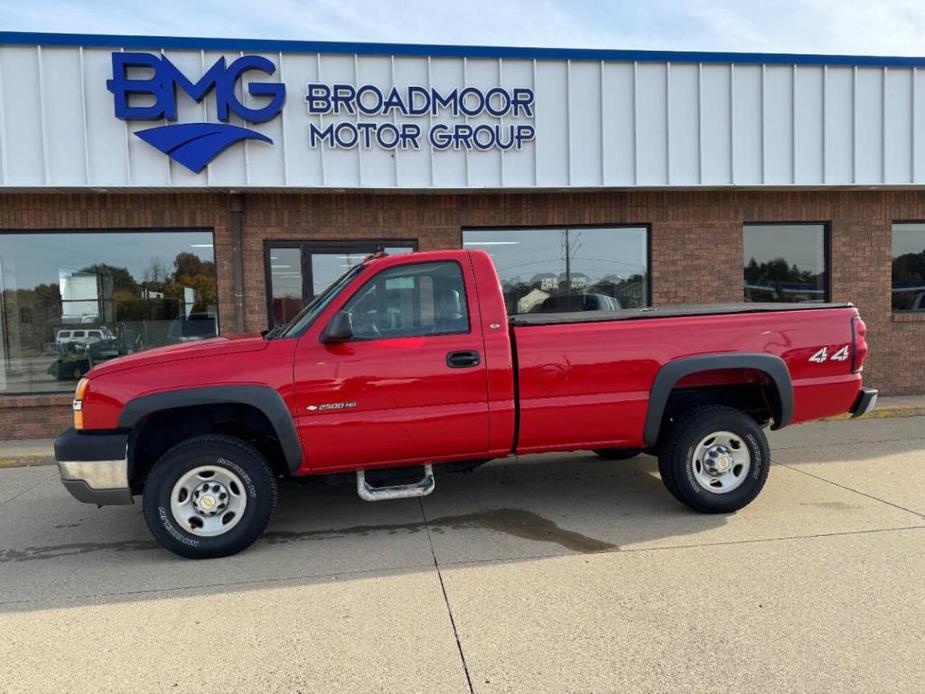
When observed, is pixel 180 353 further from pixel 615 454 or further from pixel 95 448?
pixel 615 454

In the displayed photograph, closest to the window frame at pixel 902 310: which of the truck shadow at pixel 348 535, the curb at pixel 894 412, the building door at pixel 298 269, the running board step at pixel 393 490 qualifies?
the curb at pixel 894 412

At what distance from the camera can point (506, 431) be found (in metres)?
4.68

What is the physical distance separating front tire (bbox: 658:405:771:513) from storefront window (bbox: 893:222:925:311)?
7223mm

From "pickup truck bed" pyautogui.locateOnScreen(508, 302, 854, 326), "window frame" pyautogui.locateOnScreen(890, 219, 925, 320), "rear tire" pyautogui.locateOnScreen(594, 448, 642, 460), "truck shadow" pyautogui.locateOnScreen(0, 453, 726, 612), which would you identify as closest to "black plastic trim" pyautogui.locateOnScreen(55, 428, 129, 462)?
"truck shadow" pyautogui.locateOnScreen(0, 453, 726, 612)

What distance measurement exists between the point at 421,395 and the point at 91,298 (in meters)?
6.65

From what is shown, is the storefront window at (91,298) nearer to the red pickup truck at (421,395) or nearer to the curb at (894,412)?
the red pickup truck at (421,395)

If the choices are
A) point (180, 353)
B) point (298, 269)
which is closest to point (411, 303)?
point (180, 353)

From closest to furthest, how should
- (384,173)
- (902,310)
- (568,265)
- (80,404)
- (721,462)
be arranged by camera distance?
(80,404), (721,462), (384,173), (568,265), (902,310)

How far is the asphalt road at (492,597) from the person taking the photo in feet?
9.82

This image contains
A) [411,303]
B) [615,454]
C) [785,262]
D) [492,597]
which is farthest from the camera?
[785,262]

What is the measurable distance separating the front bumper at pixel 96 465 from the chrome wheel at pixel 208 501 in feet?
1.20

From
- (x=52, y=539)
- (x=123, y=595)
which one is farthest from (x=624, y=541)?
(x=52, y=539)

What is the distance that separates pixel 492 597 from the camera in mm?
3732

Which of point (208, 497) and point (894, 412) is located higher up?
point (208, 497)
